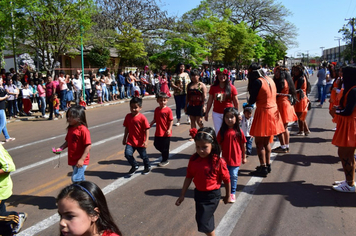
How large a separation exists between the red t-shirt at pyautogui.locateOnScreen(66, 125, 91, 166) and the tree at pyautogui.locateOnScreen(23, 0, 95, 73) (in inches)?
417

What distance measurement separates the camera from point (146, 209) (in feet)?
14.3

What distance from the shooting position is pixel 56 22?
14164 millimetres

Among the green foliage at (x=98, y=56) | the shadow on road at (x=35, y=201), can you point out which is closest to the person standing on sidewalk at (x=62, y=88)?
the shadow on road at (x=35, y=201)

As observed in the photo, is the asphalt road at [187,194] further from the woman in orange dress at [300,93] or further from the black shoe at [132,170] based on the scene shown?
the woman in orange dress at [300,93]

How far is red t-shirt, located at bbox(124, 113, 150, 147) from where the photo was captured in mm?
5590

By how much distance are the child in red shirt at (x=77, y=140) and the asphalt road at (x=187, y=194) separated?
2.38ft

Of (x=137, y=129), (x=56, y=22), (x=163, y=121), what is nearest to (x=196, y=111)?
(x=163, y=121)

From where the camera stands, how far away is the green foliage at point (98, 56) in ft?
90.8

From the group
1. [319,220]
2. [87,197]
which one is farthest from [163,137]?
[87,197]

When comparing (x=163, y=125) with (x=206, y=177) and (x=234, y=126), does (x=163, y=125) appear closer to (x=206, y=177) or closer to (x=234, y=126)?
(x=234, y=126)

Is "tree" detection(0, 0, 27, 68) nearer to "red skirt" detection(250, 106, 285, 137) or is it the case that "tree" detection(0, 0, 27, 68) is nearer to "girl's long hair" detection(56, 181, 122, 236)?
"red skirt" detection(250, 106, 285, 137)

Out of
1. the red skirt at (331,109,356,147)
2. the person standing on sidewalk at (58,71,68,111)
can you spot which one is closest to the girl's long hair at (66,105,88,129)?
the red skirt at (331,109,356,147)

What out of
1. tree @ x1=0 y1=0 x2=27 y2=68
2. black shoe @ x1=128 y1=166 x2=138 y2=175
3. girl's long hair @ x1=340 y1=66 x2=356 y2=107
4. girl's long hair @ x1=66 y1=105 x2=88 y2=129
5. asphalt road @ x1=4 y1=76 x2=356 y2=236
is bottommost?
asphalt road @ x1=4 y1=76 x2=356 y2=236

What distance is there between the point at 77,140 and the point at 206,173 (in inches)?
83.5
